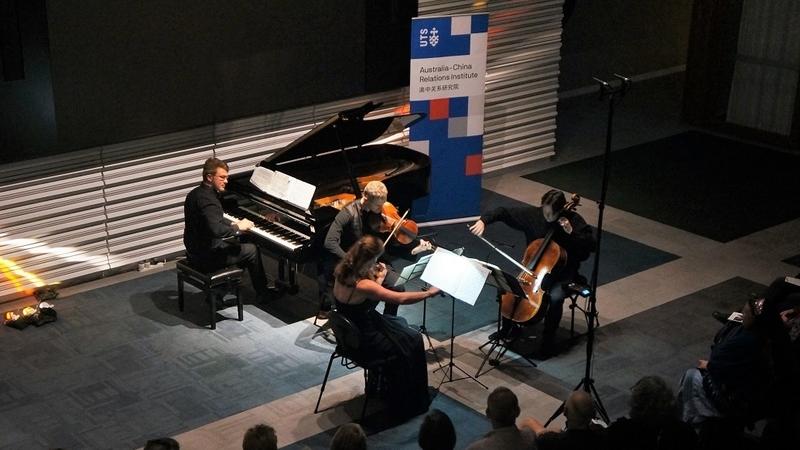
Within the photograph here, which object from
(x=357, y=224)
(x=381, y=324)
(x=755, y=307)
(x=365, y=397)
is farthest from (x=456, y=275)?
(x=755, y=307)

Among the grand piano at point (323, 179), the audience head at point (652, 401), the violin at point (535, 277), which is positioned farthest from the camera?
the grand piano at point (323, 179)

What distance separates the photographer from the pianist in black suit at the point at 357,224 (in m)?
8.13

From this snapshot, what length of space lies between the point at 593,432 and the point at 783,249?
526cm

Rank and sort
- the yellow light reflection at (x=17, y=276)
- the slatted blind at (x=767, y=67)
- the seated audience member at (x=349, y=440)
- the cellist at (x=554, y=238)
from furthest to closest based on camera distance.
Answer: the slatted blind at (x=767, y=67)
the yellow light reflection at (x=17, y=276)
the cellist at (x=554, y=238)
the seated audience member at (x=349, y=440)

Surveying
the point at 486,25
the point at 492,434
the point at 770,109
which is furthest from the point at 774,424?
the point at 770,109

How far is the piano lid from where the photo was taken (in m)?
8.66

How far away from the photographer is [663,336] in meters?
8.66

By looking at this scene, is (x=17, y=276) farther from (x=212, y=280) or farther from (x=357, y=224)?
(x=357, y=224)

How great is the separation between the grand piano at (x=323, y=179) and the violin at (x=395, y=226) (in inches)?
14.4

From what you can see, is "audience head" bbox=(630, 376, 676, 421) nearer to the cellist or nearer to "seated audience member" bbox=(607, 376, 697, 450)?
"seated audience member" bbox=(607, 376, 697, 450)

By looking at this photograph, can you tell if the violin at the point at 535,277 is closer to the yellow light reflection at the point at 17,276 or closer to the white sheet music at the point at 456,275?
the white sheet music at the point at 456,275

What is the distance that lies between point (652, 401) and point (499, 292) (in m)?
2.34

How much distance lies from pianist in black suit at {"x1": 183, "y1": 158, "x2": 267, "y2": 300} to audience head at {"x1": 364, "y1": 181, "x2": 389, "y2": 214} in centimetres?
108

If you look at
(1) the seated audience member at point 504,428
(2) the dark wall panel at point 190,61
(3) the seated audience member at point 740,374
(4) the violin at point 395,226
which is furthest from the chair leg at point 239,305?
(3) the seated audience member at point 740,374
